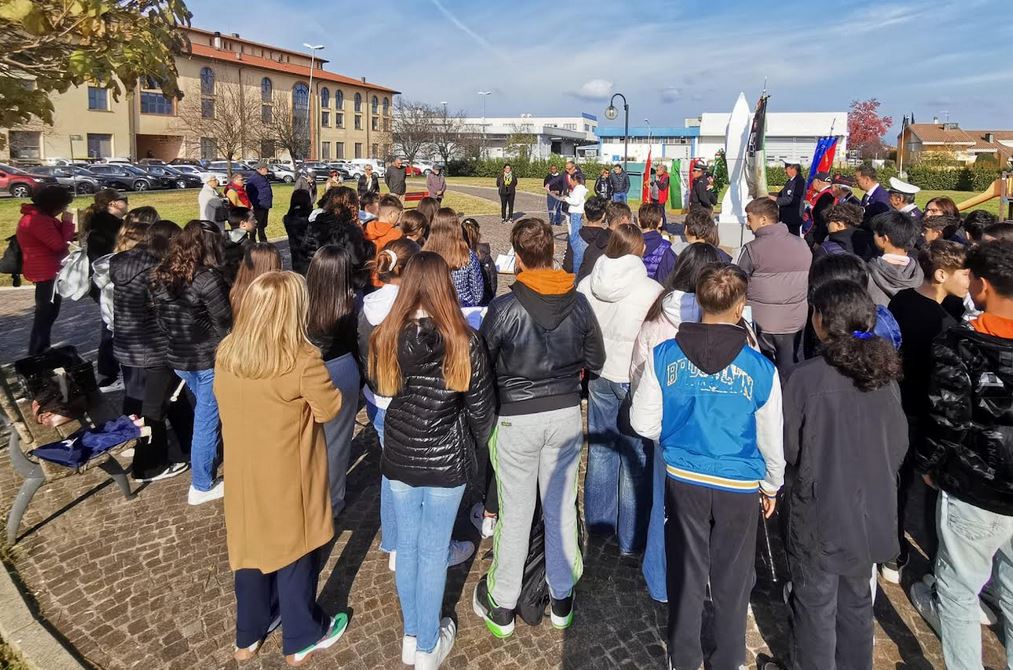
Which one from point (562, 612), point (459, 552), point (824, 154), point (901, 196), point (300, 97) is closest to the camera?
point (562, 612)

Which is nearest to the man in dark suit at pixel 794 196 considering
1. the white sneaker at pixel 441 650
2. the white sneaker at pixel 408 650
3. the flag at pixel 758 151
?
the flag at pixel 758 151

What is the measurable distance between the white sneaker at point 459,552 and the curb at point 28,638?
1910mm

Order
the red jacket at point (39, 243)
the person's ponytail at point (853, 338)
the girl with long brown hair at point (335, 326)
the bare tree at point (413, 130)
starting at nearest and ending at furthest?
1. the person's ponytail at point (853, 338)
2. the girl with long brown hair at point (335, 326)
3. the red jacket at point (39, 243)
4. the bare tree at point (413, 130)

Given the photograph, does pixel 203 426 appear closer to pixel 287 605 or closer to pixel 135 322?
pixel 135 322

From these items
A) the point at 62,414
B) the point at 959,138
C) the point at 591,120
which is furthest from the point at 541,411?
the point at 591,120

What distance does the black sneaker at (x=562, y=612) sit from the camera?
3.33 m

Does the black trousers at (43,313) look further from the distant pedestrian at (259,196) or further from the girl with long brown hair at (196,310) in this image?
the distant pedestrian at (259,196)

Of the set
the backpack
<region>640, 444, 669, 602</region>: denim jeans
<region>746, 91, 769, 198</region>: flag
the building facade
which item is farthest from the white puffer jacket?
the building facade

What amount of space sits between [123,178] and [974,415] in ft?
123

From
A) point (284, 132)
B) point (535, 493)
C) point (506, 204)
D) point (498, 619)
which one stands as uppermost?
point (284, 132)

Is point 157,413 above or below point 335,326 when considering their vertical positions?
below

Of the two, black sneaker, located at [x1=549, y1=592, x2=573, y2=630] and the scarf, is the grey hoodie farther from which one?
black sneaker, located at [x1=549, y1=592, x2=573, y2=630]

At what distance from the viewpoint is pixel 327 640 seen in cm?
320

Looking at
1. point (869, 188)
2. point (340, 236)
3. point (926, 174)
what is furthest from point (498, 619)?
point (926, 174)
